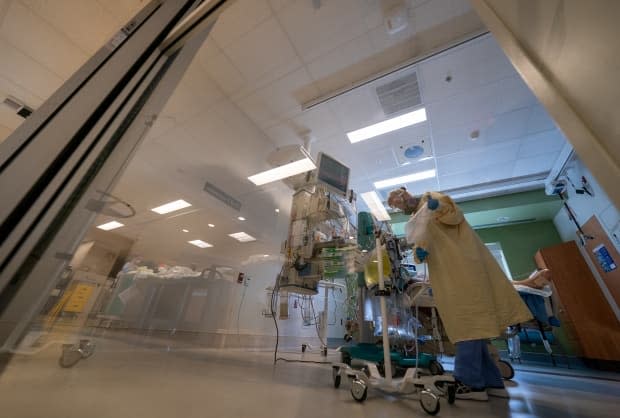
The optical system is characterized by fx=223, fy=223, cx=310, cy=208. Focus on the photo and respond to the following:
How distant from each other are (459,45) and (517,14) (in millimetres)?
2360

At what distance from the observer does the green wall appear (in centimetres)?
511

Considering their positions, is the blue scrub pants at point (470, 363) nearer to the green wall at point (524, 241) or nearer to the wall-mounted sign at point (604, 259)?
the wall-mounted sign at point (604, 259)

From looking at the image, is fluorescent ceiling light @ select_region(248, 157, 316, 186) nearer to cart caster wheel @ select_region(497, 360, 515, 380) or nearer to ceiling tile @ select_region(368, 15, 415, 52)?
ceiling tile @ select_region(368, 15, 415, 52)

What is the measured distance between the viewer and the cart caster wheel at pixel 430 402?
3.48ft

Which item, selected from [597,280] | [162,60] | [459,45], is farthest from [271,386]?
[597,280]

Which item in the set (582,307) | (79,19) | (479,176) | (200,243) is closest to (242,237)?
(200,243)

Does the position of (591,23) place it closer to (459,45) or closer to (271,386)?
(271,386)

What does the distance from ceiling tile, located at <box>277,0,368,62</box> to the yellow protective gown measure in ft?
6.77

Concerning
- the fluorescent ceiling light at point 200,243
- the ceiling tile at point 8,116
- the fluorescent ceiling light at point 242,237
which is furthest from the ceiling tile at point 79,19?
the fluorescent ceiling light at point 242,237

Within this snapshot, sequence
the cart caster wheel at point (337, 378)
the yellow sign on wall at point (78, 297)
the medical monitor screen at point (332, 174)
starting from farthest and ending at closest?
the medical monitor screen at point (332, 174), the cart caster wheel at point (337, 378), the yellow sign on wall at point (78, 297)

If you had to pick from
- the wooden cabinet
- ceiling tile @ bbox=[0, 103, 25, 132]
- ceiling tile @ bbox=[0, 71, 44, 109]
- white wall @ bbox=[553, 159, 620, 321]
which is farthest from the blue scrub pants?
ceiling tile @ bbox=[0, 103, 25, 132]

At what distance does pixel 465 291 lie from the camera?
139 centimetres

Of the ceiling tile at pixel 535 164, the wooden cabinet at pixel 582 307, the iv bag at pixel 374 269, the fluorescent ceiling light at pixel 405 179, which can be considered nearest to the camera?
the iv bag at pixel 374 269

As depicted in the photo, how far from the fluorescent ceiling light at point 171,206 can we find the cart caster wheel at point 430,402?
240 centimetres
